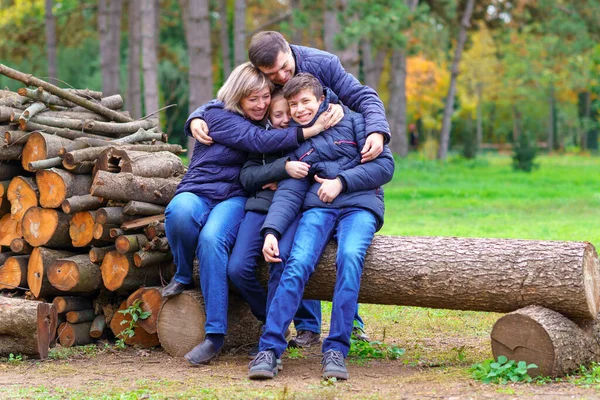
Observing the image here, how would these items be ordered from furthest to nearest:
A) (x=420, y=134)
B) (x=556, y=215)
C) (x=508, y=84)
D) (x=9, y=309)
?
(x=420, y=134) → (x=508, y=84) → (x=556, y=215) → (x=9, y=309)

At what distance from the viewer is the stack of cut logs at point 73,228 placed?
6.28 m

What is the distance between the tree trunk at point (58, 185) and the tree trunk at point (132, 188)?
366 millimetres

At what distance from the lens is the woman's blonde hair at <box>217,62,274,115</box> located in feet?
19.4

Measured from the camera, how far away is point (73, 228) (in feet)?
21.6

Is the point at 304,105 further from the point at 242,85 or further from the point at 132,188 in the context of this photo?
the point at 132,188

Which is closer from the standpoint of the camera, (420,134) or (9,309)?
(9,309)

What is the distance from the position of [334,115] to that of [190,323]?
5.73ft

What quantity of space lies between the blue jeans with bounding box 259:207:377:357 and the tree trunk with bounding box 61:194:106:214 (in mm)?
1706

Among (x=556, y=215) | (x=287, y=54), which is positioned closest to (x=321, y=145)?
(x=287, y=54)

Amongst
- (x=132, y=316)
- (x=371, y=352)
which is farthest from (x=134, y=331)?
(x=371, y=352)

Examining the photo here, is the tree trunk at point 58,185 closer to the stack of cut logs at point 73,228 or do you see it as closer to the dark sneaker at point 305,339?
the stack of cut logs at point 73,228

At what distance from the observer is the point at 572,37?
29.0 meters

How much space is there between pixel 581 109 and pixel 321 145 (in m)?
44.3

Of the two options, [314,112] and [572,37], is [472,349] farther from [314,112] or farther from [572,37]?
[572,37]
